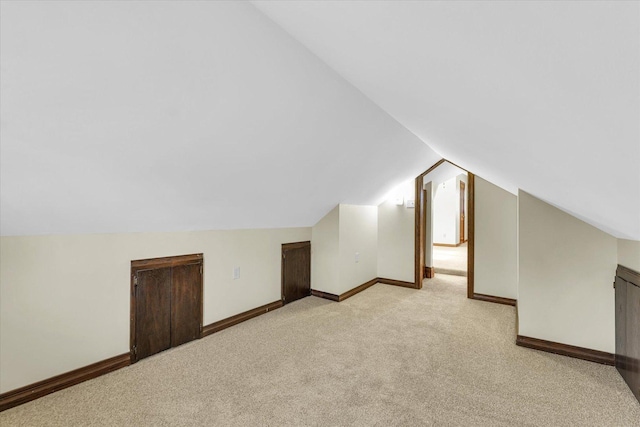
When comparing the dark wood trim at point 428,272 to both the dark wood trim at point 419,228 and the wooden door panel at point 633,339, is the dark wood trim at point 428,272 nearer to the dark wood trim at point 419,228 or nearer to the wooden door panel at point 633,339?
the dark wood trim at point 419,228

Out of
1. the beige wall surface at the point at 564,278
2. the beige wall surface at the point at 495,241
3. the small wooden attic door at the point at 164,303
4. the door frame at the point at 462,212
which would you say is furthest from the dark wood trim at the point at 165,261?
the door frame at the point at 462,212

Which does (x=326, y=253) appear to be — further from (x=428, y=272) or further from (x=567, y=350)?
(x=567, y=350)

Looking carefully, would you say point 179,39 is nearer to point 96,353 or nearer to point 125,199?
point 125,199

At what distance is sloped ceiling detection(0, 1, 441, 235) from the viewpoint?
1.23 m

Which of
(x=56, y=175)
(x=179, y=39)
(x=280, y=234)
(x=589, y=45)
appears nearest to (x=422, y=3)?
(x=589, y=45)

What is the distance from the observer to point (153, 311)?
9.11 ft

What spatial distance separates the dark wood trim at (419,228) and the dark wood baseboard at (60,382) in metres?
4.13

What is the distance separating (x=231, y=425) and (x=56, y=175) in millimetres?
1813

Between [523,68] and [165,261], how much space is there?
3006 mm

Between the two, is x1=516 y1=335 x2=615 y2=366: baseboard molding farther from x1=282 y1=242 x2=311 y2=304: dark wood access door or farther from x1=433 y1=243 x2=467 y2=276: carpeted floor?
x1=433 y1=243 x2=467 y2=276: carpeted floor

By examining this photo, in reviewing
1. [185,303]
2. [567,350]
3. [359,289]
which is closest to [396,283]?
[359,289]

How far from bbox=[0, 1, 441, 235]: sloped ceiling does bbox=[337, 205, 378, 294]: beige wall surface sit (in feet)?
5.60

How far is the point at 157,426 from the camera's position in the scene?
1833mm

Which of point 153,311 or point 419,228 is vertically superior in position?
point 419,228
